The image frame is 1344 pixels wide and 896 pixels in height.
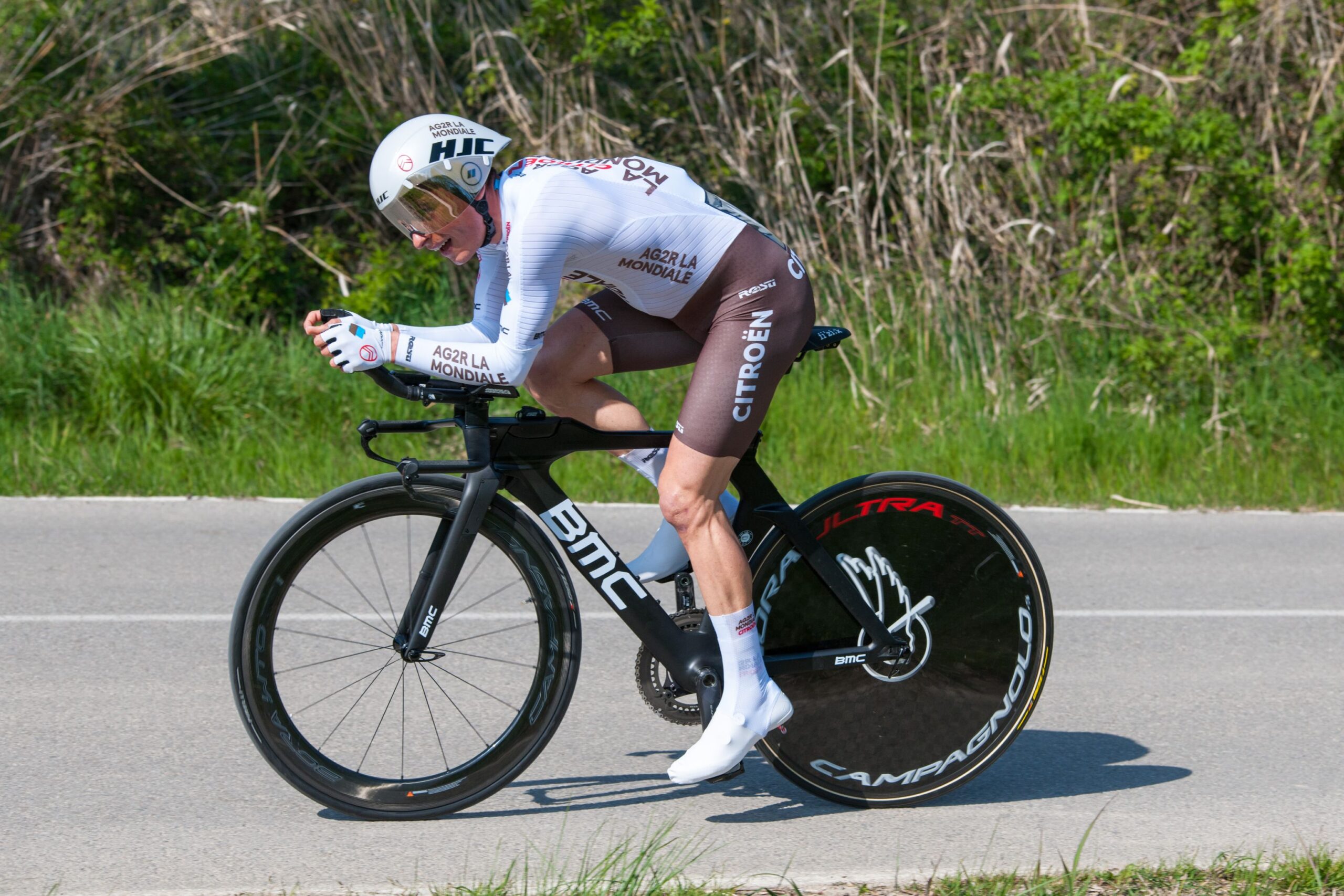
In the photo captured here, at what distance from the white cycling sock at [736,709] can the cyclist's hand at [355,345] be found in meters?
1.14

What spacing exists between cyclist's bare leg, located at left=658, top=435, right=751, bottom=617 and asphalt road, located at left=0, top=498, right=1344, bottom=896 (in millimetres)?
666

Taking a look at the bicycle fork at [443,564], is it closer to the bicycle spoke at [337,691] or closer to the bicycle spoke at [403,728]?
the bicycle spoke at [403,728]

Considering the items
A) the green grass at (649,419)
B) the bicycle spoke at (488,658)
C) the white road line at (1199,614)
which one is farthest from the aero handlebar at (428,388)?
the green grass at (649,419)

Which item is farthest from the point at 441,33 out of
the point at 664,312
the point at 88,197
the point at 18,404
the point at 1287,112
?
the point at 664,312

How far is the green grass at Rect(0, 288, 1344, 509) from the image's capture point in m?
8.66

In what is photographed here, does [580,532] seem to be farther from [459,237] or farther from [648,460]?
[459,237]

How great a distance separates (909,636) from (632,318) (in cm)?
123

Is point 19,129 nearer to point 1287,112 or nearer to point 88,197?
→ point 88,197

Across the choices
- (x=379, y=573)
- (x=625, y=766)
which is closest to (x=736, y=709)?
(x=625, y=766)

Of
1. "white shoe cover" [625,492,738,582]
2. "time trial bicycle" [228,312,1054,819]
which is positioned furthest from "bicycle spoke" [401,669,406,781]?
"white shoe cover" [625,492,738,582]

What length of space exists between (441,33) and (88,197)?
10.8ft

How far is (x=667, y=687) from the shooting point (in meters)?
4.26

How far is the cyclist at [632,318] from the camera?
3.72 meters
